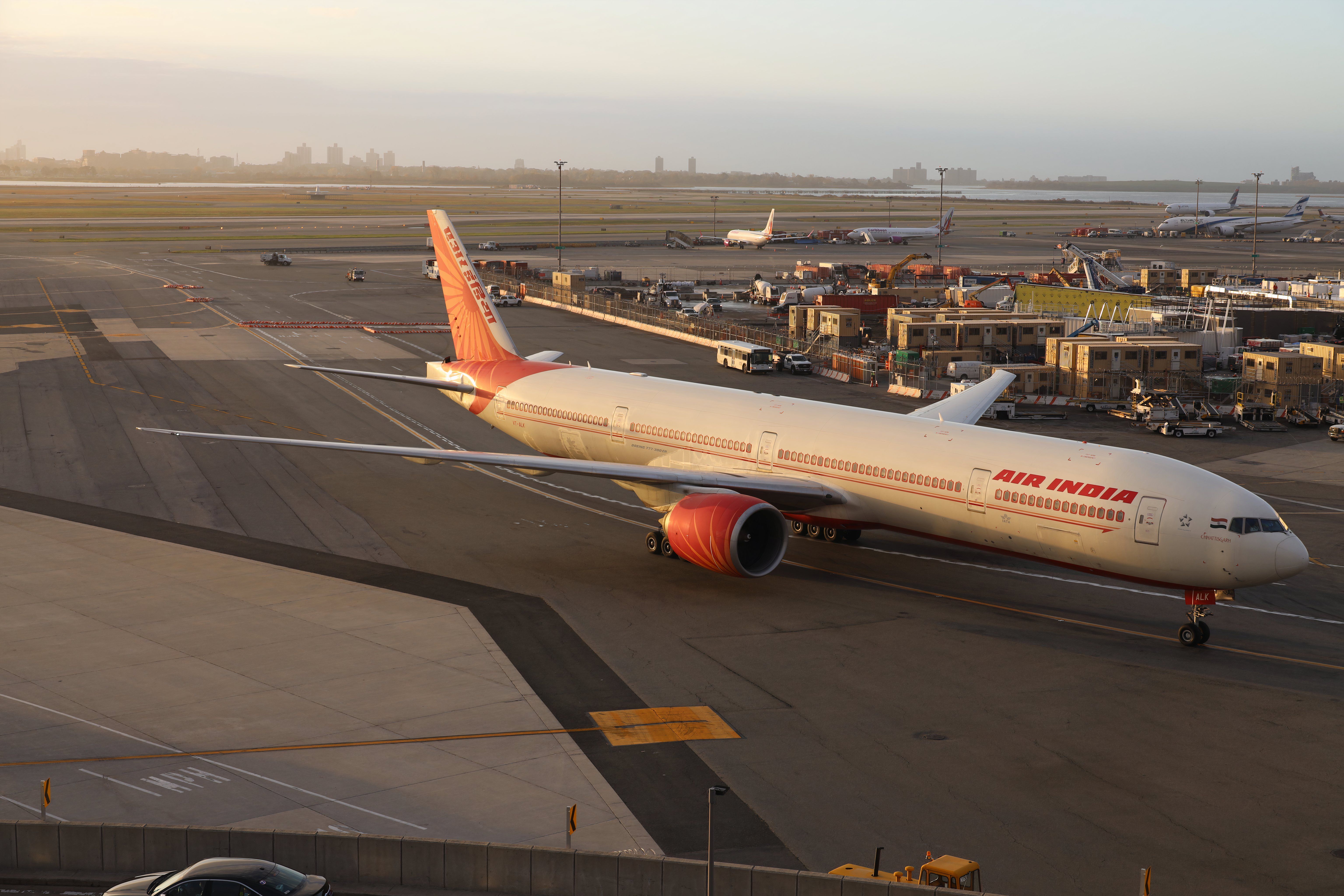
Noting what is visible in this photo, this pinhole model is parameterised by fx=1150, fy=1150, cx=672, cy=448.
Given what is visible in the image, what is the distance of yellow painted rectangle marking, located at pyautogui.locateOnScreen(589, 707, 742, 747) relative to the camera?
24.3m

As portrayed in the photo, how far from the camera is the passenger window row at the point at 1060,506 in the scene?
2991 cm

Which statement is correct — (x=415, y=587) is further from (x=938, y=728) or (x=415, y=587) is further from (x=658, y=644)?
(x=938, y=728)

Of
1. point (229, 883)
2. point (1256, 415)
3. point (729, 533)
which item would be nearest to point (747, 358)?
point (1256, 415)

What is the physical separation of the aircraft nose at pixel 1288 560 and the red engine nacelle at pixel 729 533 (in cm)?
1275

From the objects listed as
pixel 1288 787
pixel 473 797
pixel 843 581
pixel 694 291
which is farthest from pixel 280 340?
pixel 1288 787

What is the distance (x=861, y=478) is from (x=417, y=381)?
→ 19488 millimetres

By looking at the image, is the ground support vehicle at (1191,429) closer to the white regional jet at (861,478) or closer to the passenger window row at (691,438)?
the white regional jet at (861,478)

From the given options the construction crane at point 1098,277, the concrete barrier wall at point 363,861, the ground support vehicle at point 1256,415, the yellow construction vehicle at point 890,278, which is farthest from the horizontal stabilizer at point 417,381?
the yellow construction vehicle at point 890,278

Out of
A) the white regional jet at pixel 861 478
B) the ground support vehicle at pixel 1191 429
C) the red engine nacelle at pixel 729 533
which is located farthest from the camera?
the ground support vehicle at pixel 1191 429

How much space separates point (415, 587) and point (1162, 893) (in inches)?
889

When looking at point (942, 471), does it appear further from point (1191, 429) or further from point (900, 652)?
point (1191, 429)

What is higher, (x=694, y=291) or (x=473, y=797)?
(x=694, y=291)

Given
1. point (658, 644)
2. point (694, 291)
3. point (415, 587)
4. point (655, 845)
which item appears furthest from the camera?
point (694, 291)

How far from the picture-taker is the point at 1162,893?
60.6 feet
